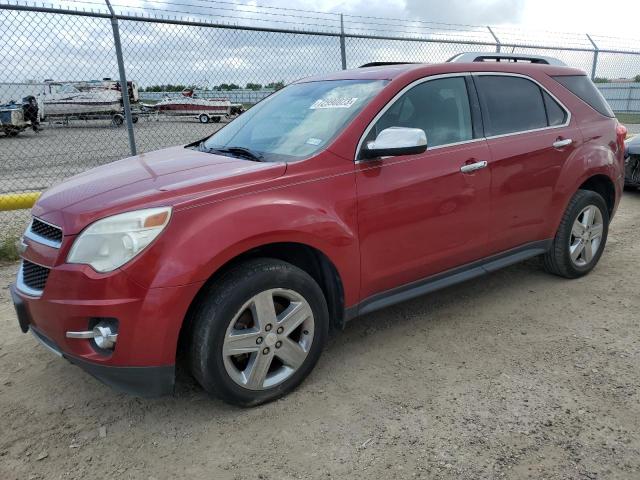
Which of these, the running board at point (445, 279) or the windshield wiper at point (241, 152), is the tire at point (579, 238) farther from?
the windshield wiper at point (241, 152)

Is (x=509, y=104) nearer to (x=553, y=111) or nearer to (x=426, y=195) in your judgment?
(x=553, y=111)

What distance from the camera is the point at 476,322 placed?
376cm

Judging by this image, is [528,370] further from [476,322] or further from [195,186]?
[195,186]

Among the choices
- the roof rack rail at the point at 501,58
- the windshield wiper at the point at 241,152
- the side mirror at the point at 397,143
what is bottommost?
the windshield wiper at the point at 241,152

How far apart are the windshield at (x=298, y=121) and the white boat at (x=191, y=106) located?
4645 mm

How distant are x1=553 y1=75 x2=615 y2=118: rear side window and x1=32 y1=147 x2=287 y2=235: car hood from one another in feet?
9.02

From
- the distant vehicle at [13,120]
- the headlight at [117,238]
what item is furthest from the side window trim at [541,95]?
the distant vehicle at [13,120]

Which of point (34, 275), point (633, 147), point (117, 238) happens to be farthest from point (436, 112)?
point (633, 147)

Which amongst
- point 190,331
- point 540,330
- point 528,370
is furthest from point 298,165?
point 540,330

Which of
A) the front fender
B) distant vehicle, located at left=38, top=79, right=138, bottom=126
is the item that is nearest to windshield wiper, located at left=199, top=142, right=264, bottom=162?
the front fender

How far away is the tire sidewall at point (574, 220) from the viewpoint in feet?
13.9

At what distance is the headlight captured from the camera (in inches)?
94.3

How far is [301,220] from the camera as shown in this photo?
2.77 meters

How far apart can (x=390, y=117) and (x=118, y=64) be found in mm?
4210
